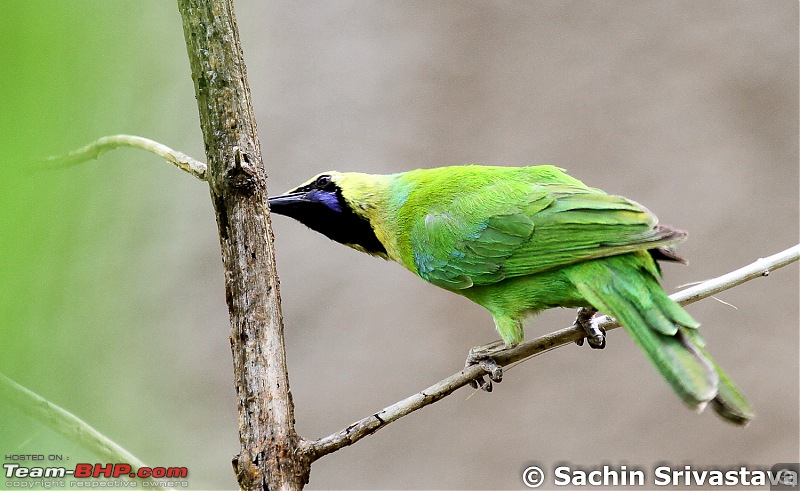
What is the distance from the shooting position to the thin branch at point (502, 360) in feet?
7.27

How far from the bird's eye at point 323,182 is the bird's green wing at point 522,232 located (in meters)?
0.53

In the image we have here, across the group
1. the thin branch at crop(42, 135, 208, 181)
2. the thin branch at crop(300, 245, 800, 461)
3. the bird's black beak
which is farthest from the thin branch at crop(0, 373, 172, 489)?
the bird's black beak

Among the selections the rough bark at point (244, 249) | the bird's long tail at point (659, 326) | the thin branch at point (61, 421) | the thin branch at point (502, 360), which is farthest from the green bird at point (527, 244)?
the thin branch at point (61, 421)

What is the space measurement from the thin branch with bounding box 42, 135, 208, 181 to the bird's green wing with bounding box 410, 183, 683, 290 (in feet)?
4.54

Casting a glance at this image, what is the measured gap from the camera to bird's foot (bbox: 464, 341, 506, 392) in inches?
120

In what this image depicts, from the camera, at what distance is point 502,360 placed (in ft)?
10.3

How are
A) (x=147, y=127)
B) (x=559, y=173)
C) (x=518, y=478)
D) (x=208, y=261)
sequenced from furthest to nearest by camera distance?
1. (x=208, y=261)
2. (x=518, y=478)
3. (x=559, y=173)
4. (x=147, y=127)

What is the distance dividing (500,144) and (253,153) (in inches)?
170

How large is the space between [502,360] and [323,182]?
1.32 metres

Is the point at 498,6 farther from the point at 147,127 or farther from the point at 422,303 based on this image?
the point at 147,127

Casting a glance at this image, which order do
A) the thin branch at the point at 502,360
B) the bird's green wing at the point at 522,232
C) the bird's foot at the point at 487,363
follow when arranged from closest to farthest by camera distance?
1. the thin branch at the point at 502,360
2. the bird's green wing at the point at 522,232
3. the bird's foot at the point at 487,363

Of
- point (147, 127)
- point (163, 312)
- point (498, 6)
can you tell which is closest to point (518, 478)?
point (163, 312)

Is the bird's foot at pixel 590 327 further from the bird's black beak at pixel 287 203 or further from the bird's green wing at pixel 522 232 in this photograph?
the bird's black beak at pixel 287 203

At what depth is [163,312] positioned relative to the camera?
5.97m
